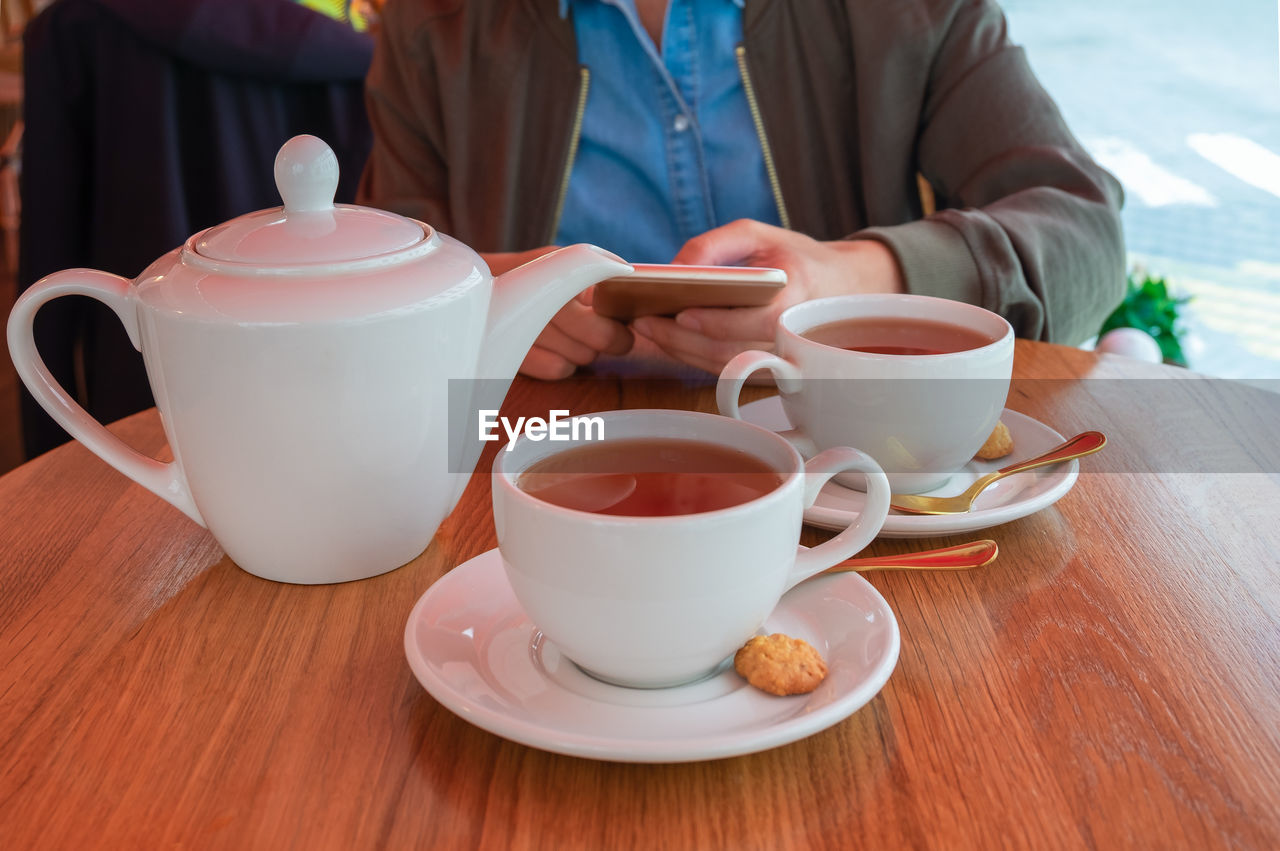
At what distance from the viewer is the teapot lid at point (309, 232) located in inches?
20.2

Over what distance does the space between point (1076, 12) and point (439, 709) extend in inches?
117

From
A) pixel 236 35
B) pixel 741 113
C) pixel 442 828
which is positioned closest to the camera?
pixel 442 828

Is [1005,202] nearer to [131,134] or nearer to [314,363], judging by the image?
[314,363]

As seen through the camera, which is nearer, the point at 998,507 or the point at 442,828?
the point at 442,828

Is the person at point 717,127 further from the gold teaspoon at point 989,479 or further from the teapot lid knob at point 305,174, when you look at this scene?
the teapot lid knob at point 305,174

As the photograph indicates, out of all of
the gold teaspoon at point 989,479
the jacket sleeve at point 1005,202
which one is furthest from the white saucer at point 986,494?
the jacket sleeve at point 1005,202

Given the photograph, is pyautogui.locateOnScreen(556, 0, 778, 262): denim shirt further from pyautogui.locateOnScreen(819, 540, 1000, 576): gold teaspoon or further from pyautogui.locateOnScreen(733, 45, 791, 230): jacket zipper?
pyautogui.locateOnScreen(819, 540, 1000, 576): gold teaspoon

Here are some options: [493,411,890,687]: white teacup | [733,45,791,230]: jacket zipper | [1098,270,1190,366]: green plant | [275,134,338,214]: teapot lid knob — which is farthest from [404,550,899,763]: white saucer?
[1098,270,1190,366]: green plant

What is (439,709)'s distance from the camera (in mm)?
450

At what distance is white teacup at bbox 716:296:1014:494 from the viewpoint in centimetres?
60

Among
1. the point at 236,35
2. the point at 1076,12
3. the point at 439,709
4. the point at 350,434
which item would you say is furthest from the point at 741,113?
the point at 1076,12

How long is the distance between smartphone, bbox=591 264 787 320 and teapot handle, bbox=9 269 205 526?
0.30 metres

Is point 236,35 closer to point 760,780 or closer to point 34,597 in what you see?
point 34,597
